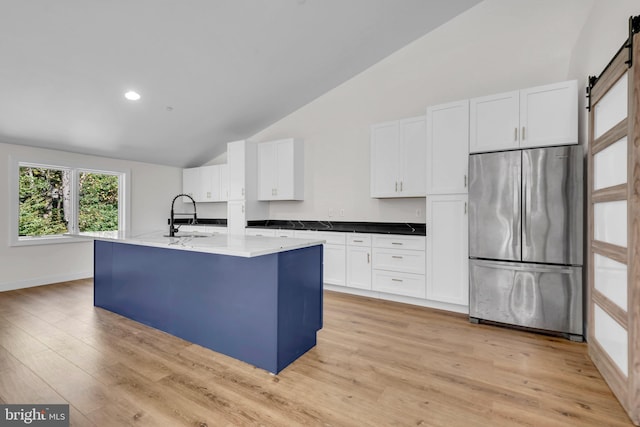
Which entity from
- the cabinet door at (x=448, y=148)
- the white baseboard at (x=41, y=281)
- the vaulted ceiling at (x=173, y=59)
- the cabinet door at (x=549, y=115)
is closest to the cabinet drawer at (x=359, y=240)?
the cabinet door at (x=448, y=148)

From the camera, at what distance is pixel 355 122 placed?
456 cm

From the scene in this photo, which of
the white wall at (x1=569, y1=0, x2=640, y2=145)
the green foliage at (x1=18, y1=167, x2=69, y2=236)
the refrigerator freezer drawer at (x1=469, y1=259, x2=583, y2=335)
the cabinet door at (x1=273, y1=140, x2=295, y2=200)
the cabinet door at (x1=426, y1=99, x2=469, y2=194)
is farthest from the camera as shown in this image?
the cabinet door at (x1=273, y1=140, x2=295, y2=200)

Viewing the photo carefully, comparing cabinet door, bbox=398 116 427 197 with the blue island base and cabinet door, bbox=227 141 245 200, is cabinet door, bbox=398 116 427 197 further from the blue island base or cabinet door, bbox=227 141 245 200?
cabinet door, bbox=227 141 245 200

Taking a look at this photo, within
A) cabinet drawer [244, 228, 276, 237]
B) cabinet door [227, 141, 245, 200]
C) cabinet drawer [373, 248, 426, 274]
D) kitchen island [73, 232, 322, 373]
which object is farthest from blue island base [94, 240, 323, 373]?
cabinet door [227, 141, 245, 200]

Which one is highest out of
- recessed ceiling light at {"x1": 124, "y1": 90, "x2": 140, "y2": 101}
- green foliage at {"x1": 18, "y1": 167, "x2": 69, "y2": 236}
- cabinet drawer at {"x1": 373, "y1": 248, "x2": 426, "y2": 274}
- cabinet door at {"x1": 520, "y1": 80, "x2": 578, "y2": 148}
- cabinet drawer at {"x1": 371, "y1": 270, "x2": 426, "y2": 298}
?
recessed ceiling light at {"x1": 124, "y1": 90, "x2": 140, "y2": 101}

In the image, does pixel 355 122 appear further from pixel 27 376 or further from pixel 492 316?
pixel 27 376

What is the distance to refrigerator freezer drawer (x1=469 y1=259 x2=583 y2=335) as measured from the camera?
259 centimetres

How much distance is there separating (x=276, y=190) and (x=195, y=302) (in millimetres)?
2798

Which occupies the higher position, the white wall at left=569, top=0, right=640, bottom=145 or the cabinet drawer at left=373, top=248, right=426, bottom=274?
the white wall at left=569, top=0, right=640, bottom=145

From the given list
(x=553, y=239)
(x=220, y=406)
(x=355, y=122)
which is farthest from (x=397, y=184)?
(x=220, y=406)

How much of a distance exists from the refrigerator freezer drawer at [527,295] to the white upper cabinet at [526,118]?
46.4 inches

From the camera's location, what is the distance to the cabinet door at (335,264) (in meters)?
4.05

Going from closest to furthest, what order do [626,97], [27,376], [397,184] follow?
1. [626,97]
2. [27,376]
3. [397,184]

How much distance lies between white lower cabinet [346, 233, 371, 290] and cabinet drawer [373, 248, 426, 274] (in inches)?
4.8
